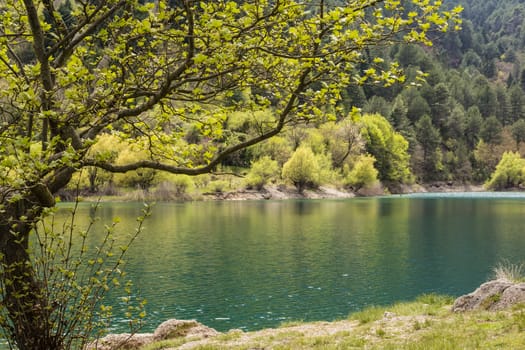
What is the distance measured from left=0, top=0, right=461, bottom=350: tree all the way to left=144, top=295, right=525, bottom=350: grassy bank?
17.5 ft

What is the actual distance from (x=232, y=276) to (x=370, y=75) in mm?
24457

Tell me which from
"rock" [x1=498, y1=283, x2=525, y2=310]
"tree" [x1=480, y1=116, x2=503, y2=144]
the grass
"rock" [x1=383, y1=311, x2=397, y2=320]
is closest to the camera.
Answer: "rock" [x1=498, y1=283, x2=525, y2=310]

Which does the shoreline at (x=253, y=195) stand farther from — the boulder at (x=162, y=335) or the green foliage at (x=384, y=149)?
the boulder at (x=162, y=335)

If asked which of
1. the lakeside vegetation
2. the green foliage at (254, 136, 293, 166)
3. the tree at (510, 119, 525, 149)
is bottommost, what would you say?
the lakeside vegetation

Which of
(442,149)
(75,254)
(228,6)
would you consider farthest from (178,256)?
(442,149)

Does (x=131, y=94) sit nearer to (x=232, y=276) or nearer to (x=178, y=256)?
(x=232, y=276)

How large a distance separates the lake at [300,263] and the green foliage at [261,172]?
139 ft

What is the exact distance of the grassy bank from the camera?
10422 millimetres

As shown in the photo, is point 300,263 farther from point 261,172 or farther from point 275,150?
point 275,150

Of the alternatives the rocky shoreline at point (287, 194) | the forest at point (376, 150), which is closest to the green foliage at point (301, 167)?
the forest at point (376, 150)

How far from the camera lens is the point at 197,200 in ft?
325

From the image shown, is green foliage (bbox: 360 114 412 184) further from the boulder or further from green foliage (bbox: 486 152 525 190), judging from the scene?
the boulder

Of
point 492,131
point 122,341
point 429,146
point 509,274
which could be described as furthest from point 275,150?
point 492,131

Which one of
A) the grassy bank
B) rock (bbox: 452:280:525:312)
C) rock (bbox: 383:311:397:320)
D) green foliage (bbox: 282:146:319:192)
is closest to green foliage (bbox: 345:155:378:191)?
green foliage (bbox: 282:146:319:192)
